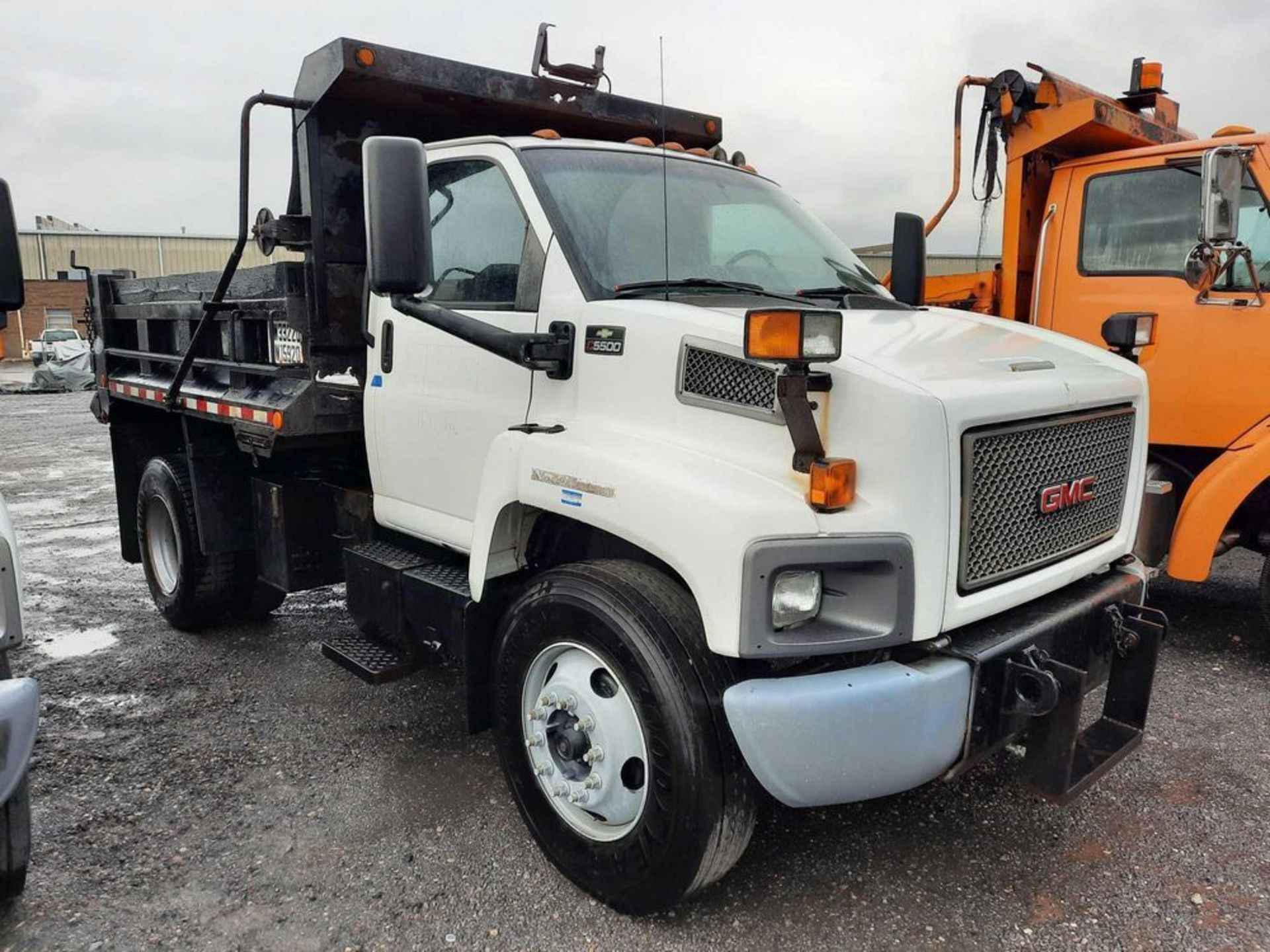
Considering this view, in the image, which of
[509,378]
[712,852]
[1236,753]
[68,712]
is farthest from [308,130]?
[1236,753]

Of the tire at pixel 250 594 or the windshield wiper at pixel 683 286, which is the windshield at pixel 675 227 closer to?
the windshield wiper at pixel 683 286

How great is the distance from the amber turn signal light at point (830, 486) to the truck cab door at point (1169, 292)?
3049 mm

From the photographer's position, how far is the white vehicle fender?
2.36m

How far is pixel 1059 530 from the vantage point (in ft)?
9.53

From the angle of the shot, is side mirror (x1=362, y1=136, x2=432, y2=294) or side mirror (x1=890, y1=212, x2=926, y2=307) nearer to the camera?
side mirror (x1=362, y1=136, x2=432, y2=294)

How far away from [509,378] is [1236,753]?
3273 mm

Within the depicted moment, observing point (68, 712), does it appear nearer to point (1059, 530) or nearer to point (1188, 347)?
point (1059, 530)

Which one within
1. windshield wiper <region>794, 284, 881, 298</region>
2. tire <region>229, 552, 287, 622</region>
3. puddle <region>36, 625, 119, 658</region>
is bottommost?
puddle <region>36, 625, 119, 658</region>

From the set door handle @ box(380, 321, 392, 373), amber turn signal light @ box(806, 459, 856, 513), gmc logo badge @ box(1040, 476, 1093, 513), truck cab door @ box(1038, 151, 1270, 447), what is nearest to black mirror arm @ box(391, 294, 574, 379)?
door handle @ box(380, 321, 392, 373)

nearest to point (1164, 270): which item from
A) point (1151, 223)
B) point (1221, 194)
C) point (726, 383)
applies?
point (1151, 223)

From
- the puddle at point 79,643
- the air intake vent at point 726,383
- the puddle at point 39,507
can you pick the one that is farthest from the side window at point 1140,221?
the puddle at point 39,507

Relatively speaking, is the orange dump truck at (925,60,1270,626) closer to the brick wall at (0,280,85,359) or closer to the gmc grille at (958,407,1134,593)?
the gmc grille at (958,407,1134,593)

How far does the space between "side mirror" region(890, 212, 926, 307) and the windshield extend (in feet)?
1.04

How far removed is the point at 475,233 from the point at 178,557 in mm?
3012
